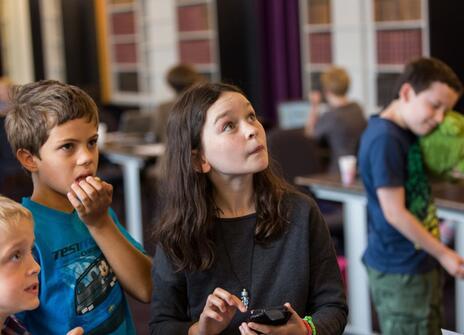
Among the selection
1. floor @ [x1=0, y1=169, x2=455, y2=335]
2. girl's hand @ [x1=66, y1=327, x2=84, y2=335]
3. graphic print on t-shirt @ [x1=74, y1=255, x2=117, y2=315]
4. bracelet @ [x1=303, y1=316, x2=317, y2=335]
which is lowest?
floor @ [x1=0, y1=169, x2=455, y2=335]

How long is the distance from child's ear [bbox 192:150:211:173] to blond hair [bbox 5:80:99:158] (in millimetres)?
215

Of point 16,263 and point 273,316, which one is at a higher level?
point 16,263

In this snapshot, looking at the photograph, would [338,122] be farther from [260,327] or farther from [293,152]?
[260,327]

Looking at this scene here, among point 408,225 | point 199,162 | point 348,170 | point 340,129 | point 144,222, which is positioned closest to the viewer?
point 199,162

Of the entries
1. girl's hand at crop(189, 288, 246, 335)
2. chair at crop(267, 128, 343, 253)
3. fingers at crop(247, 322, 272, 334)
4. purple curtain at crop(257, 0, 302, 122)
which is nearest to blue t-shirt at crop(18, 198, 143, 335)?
girl's hand at crop(189, 288, 246, 335)

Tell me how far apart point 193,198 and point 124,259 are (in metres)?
0.19

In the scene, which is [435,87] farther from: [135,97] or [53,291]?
[135,97]

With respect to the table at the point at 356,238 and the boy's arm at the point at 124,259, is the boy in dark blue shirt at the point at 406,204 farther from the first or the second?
the boy's arm at the point at 124,259

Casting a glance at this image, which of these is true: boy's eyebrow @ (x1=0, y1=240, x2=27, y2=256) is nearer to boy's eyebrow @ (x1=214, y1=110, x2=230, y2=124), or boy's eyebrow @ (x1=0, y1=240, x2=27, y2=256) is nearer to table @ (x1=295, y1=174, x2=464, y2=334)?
boy's eyebrow @ (x1=214, y1=110, x2=230, y2=124)

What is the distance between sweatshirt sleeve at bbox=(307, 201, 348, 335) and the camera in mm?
1577

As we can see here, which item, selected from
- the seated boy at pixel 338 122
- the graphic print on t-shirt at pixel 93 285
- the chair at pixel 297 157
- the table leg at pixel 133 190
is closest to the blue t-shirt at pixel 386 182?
the graphic print on t-shirt at pixel 93 285

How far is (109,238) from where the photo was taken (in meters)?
1.57

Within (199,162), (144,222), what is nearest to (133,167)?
(144,222)

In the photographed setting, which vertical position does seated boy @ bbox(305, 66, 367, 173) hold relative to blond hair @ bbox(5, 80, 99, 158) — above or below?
below
